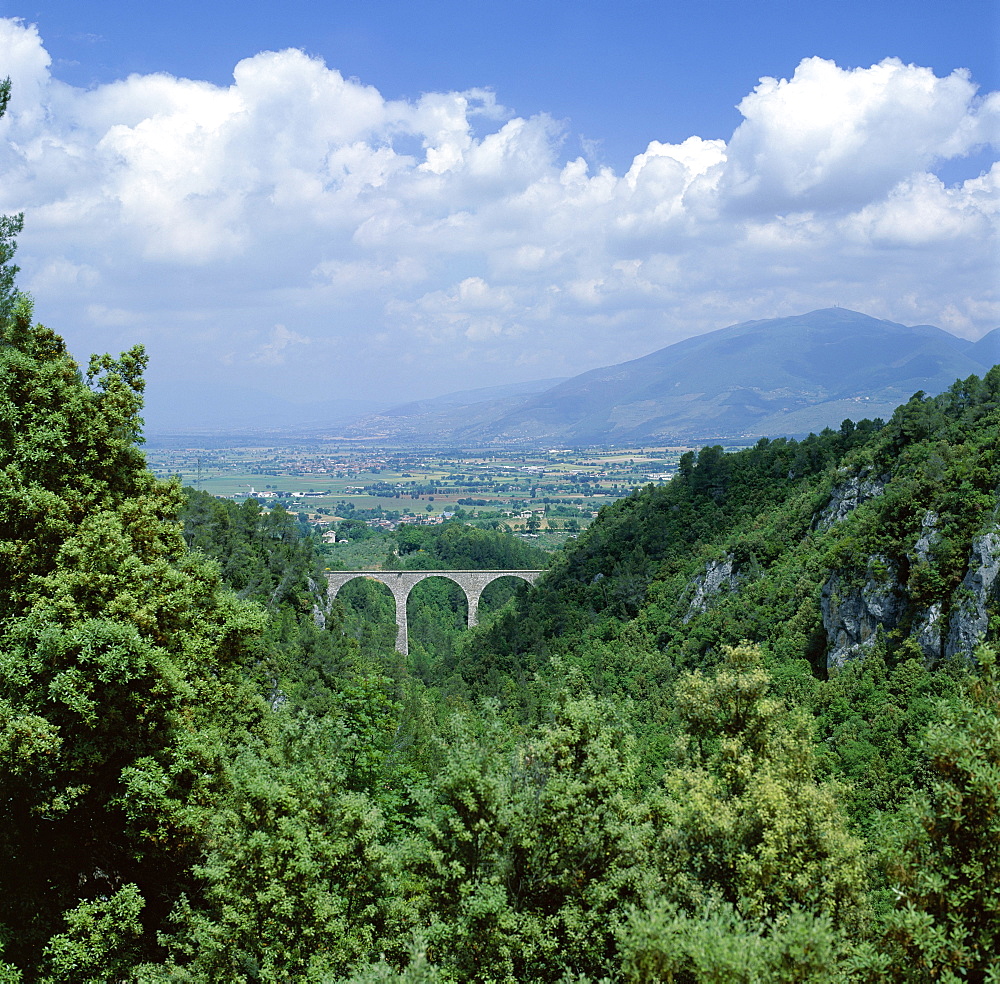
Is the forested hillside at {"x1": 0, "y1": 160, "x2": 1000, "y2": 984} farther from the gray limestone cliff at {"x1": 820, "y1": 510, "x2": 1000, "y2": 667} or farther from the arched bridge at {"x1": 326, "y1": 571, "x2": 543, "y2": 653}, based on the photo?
the arched bridge at {"x1": 326, "y1": 571, "x2": 543, "y2": 653}

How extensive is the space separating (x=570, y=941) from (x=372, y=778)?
625cm

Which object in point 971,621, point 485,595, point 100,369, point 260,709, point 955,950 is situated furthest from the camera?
point 485,595

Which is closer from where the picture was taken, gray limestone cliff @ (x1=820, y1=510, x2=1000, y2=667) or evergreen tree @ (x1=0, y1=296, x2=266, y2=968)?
evergreen tree @ (x1=0, y1=296, x2=266, y2=968)

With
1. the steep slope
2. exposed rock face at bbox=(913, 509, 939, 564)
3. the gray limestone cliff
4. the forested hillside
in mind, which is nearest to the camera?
the forested hillside

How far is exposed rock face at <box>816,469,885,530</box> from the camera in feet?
113

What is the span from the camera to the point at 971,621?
2206 cm

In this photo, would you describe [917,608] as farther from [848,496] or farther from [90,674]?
[90,674]

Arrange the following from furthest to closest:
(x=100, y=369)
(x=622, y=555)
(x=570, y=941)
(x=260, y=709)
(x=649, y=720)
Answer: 1. (x=622, y=555)
2. (x=649, y=720)
3. (x=260, y=709)
4. (x=100, y=369)
5. (x=570, y=941)

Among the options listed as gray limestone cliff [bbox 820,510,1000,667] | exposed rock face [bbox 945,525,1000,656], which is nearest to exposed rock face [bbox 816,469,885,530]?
gray limestone cliff [bbox 820,510,1000,667]

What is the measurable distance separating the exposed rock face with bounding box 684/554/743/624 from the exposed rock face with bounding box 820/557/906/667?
989cm

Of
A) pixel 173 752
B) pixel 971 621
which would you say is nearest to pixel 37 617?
pixel 173 752

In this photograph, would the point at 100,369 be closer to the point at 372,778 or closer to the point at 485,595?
the point at 372,778

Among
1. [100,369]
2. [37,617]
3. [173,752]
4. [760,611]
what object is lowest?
[760,611]

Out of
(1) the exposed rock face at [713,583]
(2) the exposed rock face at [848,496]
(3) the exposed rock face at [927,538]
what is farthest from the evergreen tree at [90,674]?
(1) the exposed rock face at [713,583]
